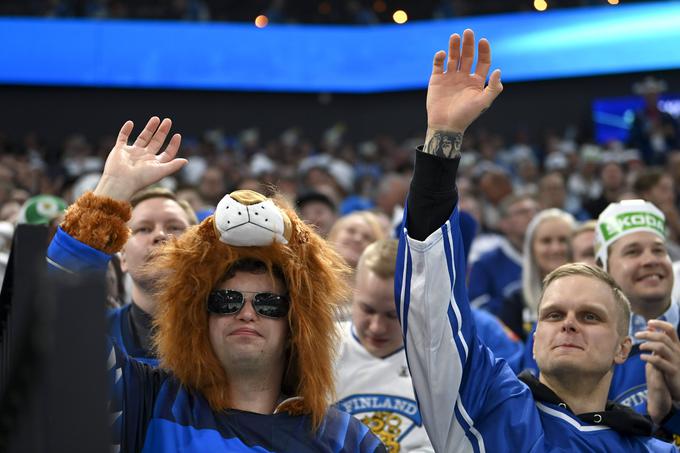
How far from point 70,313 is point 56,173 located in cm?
1128

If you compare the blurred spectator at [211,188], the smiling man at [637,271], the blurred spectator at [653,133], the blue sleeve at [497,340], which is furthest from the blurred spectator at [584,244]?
the blurred spectator at [653,133]

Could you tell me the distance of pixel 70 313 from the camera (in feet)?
4.39

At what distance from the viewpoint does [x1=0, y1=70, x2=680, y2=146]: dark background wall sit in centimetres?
1564

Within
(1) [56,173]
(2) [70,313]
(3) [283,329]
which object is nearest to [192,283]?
(3) [283,329]

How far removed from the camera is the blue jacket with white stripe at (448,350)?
245 cm

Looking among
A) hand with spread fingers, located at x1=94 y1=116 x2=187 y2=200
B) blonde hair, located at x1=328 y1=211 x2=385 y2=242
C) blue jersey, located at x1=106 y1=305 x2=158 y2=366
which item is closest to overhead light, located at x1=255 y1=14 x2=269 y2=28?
blonde hair, located at x1=328 y1=211 x2=385 y2=242

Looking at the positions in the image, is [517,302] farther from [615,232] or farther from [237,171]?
[237,171]

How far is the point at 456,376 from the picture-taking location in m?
2.50

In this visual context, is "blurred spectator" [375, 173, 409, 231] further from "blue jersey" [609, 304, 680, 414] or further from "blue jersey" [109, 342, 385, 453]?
"blue jersey" [109, 342, 385, 453]

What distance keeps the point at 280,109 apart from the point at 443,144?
1461 cm

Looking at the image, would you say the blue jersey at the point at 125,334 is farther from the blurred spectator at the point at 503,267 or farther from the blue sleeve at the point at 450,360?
the blurred spectator at the point at 503,267

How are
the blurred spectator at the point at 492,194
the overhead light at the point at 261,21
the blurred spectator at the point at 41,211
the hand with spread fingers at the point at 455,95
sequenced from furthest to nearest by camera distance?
the overhead light at the point at 261,21, the blurred spectator at the point at 492,194, the blurred spectator at the point at 41,211, the hand with spread fingers at the point at 455,95

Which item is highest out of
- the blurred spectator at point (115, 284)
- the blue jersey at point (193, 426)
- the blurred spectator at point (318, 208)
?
the blurred spectator at point (318, 208)

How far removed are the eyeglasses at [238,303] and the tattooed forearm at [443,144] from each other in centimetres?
60
